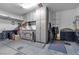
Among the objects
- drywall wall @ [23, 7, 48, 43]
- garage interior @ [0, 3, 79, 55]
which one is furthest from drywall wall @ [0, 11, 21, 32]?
drywall wall @ [23, 7, 48, 43]

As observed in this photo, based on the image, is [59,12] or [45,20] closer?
[45,20]

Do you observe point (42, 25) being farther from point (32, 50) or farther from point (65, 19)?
point (65, 19)

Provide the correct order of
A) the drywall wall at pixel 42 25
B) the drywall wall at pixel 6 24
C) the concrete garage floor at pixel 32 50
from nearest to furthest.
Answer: the concrete garage floor at pixel 32 50, the drywall wall at pixel 42 25, the drywall wall at pixel 6 24

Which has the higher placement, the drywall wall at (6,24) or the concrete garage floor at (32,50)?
the drywall wall at (6,24)

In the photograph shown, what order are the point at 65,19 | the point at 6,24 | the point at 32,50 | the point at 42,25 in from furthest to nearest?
the point at 6,24 → the point at 65,19 → the point at 42,25 → the point at 32,50

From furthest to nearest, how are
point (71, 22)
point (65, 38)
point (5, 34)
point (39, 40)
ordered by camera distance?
point (5, 34)
point (71, 22)
point (65, 38)
point (39, 40)

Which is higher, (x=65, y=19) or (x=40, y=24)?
(x=65, y=19)

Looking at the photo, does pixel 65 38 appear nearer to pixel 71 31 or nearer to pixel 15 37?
pixel 71 31

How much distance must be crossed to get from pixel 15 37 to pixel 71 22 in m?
4.45

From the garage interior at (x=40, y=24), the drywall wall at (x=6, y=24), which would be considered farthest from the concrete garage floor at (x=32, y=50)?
the drywall wall at (x=6, y=24)

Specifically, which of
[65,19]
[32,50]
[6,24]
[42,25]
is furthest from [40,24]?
[6,24]

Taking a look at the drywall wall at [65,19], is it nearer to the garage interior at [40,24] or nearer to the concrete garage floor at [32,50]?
the garage interior at [40,24]

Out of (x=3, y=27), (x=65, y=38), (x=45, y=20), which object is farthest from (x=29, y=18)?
(x=65, y=38)

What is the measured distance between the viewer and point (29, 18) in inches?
198
